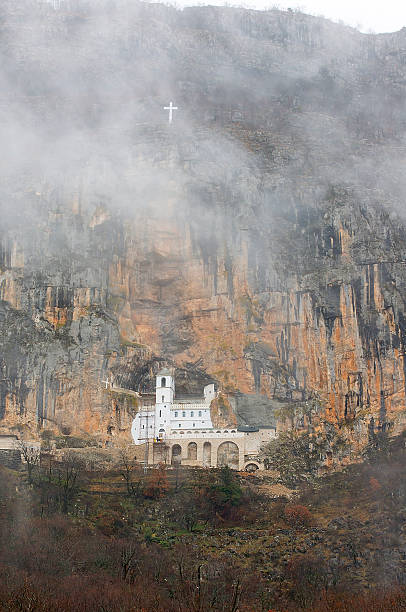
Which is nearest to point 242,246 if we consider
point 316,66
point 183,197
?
point 183,197

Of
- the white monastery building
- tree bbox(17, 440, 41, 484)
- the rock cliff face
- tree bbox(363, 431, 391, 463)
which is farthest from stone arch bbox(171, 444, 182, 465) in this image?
tree bbox(363, 431, 391, 463)

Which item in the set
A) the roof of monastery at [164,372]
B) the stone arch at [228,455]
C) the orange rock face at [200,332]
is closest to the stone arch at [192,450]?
the stone arch at [228,455]

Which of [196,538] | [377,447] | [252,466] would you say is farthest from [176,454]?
[377,447]

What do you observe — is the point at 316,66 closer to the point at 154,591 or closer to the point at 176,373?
the point at 176,373

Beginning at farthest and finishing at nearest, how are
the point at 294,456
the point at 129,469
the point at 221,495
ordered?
the point at 294,456 → the point at 129,469 → the point at 221,495

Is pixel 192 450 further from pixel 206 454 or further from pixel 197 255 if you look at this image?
pixel 197 255

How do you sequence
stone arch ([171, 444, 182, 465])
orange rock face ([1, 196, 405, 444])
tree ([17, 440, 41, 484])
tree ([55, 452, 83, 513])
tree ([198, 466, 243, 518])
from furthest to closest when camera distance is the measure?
orange rock face ([1, 196, 405, 444]), stone arch ([171, 444, 182, 465]), tree ([17, 440, 41, 484]), tree ([198, 466, 243, 518]), tree ([55, 452, 83, 513])

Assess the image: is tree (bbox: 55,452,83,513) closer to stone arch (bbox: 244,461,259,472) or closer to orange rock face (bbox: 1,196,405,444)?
orange rock face (bbox: 1,196,405,444)

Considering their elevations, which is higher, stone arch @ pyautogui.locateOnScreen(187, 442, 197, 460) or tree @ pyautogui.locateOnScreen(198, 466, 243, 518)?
stone arch @ pyautogui.locateOnScreen(187, 442, 197, 460)
